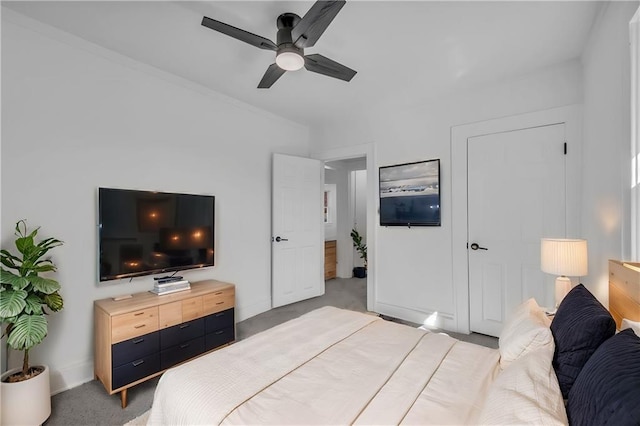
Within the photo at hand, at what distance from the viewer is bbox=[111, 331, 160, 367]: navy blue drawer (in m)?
2.06

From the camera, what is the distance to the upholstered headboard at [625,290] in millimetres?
1253

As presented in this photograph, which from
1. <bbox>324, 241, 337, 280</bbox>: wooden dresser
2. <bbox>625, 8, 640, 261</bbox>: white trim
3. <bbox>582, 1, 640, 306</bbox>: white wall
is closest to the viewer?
<bbox>625, 8, 640, 261</bbox>: white trim

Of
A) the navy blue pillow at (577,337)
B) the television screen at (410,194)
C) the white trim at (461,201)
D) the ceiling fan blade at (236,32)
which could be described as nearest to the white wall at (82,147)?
the ceiling fan blade at (236,32)

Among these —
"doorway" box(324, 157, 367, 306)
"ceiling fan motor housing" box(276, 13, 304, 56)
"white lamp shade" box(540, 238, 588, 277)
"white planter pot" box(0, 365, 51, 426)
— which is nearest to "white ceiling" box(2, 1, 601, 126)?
"ceiling fan motor housing" box(276, 13, 304, 56)

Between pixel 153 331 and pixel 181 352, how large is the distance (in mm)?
330

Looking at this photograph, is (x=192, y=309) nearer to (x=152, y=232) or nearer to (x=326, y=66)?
(x=152, y=232)

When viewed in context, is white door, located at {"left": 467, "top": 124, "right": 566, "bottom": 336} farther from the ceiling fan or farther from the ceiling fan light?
the ceiling fan light

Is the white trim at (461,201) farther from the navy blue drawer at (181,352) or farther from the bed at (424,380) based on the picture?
the navy blue drawer at (181,352)

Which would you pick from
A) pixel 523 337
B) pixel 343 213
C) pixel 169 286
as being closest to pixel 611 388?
pixel 523 337

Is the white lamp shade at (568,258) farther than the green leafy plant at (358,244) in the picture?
No

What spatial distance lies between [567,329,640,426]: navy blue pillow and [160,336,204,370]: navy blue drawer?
250 centimetres

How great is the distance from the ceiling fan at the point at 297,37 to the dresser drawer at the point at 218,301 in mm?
1940

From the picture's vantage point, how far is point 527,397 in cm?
91

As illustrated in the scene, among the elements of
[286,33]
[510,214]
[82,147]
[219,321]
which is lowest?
[219,321]
